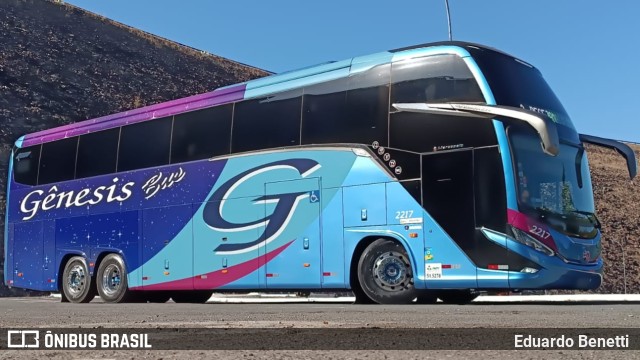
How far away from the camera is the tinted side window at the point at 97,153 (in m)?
16.3

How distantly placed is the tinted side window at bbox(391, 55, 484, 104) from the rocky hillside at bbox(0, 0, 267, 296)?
89.2ft

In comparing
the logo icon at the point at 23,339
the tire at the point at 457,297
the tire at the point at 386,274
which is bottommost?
the tire at the point at 457,297

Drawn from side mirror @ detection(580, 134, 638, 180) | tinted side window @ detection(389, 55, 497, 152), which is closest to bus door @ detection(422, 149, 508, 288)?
tinted side window @ detection(389, 55, 497, 152)

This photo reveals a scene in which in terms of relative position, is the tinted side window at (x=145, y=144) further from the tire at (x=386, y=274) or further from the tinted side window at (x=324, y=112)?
the tire at (x=386, y=274)

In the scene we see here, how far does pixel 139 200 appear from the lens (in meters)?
15.6

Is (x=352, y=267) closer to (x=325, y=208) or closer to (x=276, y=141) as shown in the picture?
(x=325, y=208)

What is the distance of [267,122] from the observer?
1353 cm

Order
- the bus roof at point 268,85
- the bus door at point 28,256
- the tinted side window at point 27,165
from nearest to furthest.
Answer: the bus roof at point 268,85, the bus door at point 28,256, the tinted side window at point 27,165

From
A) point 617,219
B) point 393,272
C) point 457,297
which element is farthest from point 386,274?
point 617,219

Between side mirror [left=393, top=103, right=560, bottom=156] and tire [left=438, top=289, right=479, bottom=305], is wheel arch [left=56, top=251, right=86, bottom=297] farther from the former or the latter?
side mirror [left=393, top=103, right=560, bottom=156]

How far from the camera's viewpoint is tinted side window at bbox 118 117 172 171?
50.4 feet

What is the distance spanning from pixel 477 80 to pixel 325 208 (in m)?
3.21

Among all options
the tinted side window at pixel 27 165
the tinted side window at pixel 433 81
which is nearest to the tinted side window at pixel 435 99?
the tinted side window at pixel 433 81

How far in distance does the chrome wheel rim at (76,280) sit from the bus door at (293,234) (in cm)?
533
